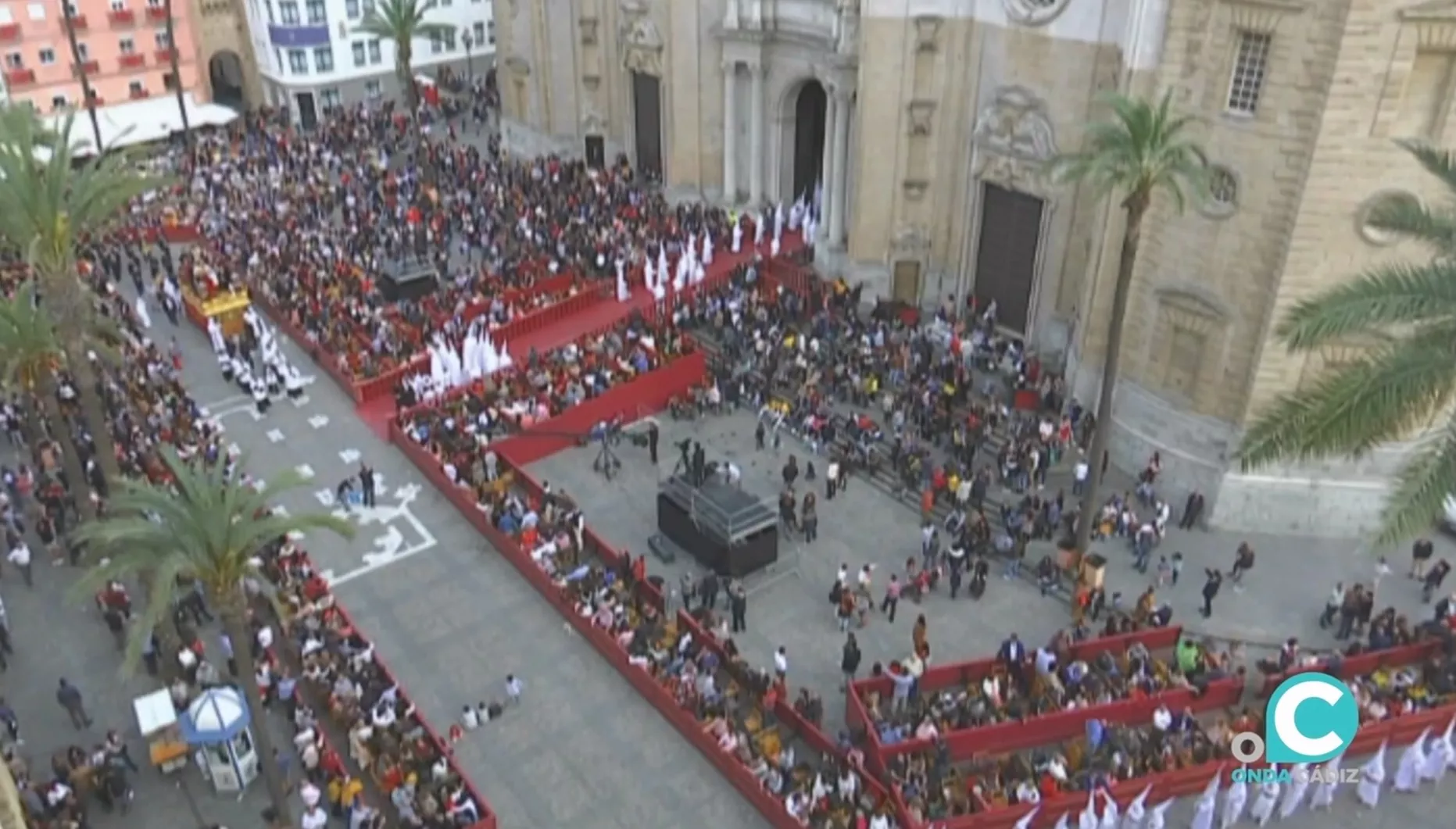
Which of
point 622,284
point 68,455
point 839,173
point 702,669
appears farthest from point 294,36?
point 702,669

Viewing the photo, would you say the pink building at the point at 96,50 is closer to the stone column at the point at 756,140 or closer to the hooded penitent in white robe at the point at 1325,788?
the stone column at the point at 756,140

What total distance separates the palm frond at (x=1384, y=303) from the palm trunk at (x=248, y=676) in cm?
1698

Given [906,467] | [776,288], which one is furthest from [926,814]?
[776,288]

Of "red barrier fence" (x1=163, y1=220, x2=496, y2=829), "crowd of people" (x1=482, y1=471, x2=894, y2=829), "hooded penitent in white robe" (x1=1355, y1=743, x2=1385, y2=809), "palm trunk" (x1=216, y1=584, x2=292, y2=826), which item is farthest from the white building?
"hooded penitent in white robe" (x1=1355, y1=743, x2=1385, y2=809)

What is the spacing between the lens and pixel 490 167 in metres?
50.1

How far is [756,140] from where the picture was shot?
140 feet

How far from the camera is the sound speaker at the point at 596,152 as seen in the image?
50.5m

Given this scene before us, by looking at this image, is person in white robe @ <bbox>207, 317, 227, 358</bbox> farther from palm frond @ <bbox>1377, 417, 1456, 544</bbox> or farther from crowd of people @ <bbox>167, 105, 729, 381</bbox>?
palm frond @ <bbox>1377, 417, 1456, 544</bbox>

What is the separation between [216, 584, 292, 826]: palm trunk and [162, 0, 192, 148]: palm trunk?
41.2m

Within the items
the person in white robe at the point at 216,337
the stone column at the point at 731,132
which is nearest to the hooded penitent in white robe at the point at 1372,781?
the stone column at the point at 731,132

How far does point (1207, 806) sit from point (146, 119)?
54891mm

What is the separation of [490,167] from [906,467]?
27.7 meters

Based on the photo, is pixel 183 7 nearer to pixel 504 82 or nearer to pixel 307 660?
pixel 504 82

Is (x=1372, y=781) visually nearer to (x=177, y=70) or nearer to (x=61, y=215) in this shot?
(x=61, y=215)
